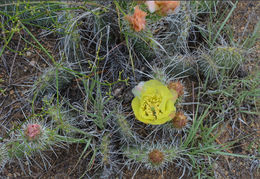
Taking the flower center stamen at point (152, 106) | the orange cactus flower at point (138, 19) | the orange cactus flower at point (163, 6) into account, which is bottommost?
the flower center stamen at point (152, 106)

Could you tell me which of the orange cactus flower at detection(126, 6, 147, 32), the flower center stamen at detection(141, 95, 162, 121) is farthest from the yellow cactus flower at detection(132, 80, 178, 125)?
the orange cactus flower at detection(126, 6, 147, 32)

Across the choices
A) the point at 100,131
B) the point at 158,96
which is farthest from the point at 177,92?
the point at 100,131

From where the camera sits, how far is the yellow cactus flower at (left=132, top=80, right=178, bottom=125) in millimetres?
1396

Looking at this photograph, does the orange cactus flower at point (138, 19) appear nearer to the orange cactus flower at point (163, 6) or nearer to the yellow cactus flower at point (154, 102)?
the orange cactus flower at point (163, 6)

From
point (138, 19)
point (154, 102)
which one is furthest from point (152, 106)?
point (138, 19)

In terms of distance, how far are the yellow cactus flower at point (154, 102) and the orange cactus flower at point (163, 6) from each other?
1.14ft

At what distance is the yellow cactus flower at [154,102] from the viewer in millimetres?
1396

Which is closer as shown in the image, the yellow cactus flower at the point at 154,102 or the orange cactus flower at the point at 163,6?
the orange cactus flower at the point at 163,6

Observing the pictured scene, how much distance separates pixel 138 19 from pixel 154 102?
438mm

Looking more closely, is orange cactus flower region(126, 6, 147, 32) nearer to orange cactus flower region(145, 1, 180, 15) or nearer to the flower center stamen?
orange cactus flower region(145, 1, 180, 15)

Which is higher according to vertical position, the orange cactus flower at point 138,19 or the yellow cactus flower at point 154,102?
the orange cactus flower at point 138,19

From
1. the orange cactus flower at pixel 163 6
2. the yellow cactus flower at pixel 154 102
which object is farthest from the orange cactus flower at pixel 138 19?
the yellow cactus flower at pixel 154 102

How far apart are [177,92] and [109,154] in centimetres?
49

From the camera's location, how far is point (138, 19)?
1.31 metres
